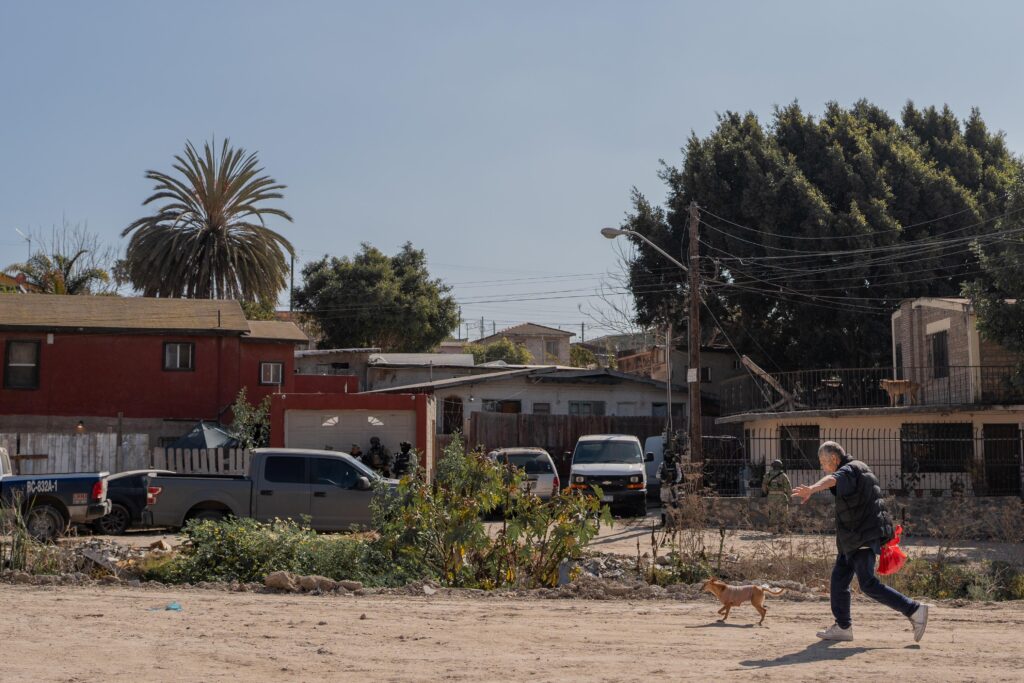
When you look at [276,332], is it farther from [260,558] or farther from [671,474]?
[260,558]

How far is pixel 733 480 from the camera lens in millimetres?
30281

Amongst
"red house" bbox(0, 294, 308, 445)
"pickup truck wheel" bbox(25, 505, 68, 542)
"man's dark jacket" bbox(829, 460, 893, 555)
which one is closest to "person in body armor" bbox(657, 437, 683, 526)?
"pickup truck wheel" bbox(25, 505, 68, 542)

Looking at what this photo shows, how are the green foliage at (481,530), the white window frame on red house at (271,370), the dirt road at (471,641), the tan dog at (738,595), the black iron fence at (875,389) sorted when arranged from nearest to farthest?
the dirt road at (471,641) → the tan dog at (738,595) → the green foliage at (481,530) → the black iron fence at (875,389) → the white window frame on red house at (271,370)

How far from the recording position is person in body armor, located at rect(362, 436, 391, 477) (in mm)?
27297

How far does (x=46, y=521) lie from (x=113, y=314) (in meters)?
16.0

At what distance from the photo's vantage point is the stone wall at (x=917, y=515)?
16.9 meters

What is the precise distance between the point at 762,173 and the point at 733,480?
17.3 metres

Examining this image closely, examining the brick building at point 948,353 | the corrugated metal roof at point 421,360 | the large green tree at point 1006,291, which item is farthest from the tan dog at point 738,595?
the corrugated metal roof at point 421,360

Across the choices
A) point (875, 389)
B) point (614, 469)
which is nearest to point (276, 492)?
point (614, 469)

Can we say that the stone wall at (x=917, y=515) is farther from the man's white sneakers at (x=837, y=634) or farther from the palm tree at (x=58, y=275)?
the palm tree at (x=58, y=275)

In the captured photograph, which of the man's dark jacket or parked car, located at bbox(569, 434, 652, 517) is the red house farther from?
the man's dark jacket

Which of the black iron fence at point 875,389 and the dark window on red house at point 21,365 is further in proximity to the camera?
the dark window on red house at point 21,365

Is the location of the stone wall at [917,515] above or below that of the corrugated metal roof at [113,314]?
below

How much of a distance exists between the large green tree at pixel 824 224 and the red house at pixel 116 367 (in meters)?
17.1
